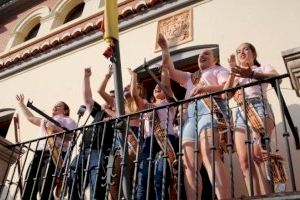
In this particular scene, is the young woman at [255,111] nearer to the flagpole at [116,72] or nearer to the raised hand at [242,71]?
the raised hand at [242,71]

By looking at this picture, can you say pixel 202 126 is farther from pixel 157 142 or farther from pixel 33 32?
pixel 33 32

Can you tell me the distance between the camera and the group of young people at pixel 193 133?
425 centimetres

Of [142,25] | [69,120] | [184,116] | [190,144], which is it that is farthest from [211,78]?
[142,25]

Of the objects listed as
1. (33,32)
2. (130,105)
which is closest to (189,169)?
(130,105)

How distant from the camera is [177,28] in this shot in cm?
760

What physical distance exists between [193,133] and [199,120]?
0.17 m

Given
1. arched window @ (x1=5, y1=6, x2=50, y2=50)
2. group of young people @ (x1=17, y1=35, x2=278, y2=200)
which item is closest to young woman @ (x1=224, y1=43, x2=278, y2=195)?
group of young people @ (x1=17, y1=35, x2=278, y2=200)

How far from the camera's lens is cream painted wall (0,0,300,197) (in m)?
6.18

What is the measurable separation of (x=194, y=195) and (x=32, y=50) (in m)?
6.39

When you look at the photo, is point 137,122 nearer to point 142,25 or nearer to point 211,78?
point 211,78

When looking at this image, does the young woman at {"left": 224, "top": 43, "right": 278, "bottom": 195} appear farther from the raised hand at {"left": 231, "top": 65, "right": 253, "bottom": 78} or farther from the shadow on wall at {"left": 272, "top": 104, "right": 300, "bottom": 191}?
the shadow on wall at {"left": 272, "top": 104, "right": 300, "bottom": 191}

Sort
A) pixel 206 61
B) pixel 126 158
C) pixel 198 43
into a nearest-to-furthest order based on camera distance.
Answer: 1. pixel 126 158
2. pixel 206 61
3. pixel 198 43

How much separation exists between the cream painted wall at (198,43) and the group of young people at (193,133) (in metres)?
1.04

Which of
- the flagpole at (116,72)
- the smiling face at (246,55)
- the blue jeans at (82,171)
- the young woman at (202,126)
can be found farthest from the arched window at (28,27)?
the smiling face at (246,55)
